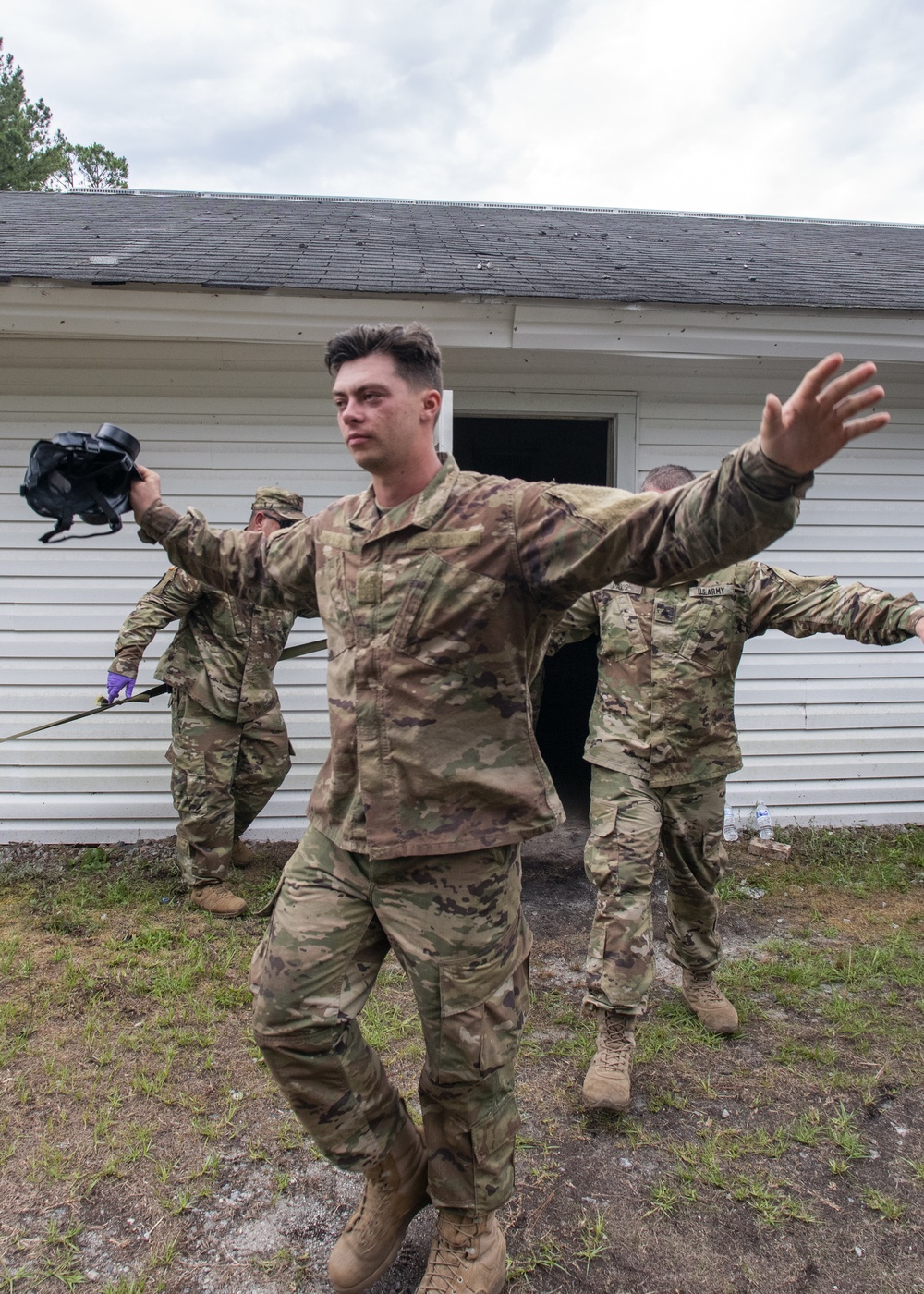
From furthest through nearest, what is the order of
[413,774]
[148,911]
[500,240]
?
1. [500,240]
2. [148,911]
3. [413,774]

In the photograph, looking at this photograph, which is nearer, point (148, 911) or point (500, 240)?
point (148, 911)

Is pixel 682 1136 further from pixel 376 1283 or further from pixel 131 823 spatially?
pixel 131 823

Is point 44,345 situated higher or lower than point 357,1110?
higher

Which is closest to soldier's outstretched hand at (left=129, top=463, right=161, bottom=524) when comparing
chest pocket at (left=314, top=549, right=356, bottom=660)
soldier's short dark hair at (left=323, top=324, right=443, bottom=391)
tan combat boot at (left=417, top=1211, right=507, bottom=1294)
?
chest pocket at (left=314, top=549, right=356, bottom=660)

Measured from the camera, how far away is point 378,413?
2.02 m

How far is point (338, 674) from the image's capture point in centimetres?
209

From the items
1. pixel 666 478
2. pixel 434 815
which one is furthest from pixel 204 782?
pixel 434 815

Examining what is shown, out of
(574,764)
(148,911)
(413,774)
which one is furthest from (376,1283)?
(574,764)

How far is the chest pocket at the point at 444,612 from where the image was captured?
1930 mm

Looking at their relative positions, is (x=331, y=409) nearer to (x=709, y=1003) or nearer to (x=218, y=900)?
(x=218, y=900)

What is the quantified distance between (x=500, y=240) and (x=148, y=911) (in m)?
5.53

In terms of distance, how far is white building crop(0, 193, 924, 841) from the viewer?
4.95m

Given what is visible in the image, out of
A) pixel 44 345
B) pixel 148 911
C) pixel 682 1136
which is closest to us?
pixel 682 1136

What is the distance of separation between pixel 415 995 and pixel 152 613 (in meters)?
3.18
